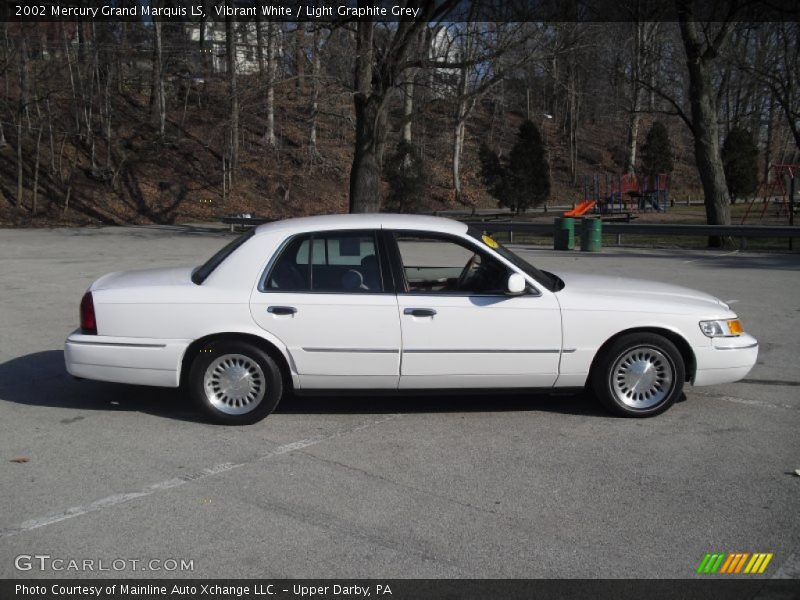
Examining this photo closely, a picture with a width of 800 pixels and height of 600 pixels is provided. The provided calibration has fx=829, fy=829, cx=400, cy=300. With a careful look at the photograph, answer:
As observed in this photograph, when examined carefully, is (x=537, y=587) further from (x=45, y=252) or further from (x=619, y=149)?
(x=619, y=149)

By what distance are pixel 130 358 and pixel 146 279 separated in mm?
730

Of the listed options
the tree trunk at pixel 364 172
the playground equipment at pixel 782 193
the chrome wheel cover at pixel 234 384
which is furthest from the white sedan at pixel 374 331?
the playground equipment at pixel 782 193

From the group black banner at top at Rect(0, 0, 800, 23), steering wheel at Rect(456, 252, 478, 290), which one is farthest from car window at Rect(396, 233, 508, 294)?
black banner at top at Rect(0, 0, 800, 23)

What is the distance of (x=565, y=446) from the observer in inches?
229

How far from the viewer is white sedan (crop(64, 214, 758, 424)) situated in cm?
617

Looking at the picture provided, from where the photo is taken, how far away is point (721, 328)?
6457mm

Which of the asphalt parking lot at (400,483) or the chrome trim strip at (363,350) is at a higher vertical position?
the chrome trim strip at (363,350)

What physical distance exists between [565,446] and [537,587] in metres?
2.04

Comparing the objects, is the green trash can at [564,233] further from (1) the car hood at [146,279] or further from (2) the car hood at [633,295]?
(1) the car hood at [146,279]

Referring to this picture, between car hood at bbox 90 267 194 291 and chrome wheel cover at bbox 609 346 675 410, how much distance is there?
3420 millimetres

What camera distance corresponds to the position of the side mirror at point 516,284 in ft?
20.2

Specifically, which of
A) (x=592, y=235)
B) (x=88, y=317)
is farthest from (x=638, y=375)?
(x=592, y=235)

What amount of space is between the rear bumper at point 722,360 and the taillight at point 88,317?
15.2ft

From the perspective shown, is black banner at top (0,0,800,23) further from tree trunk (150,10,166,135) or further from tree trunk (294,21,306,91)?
tree trunk (150,10,166,135)
